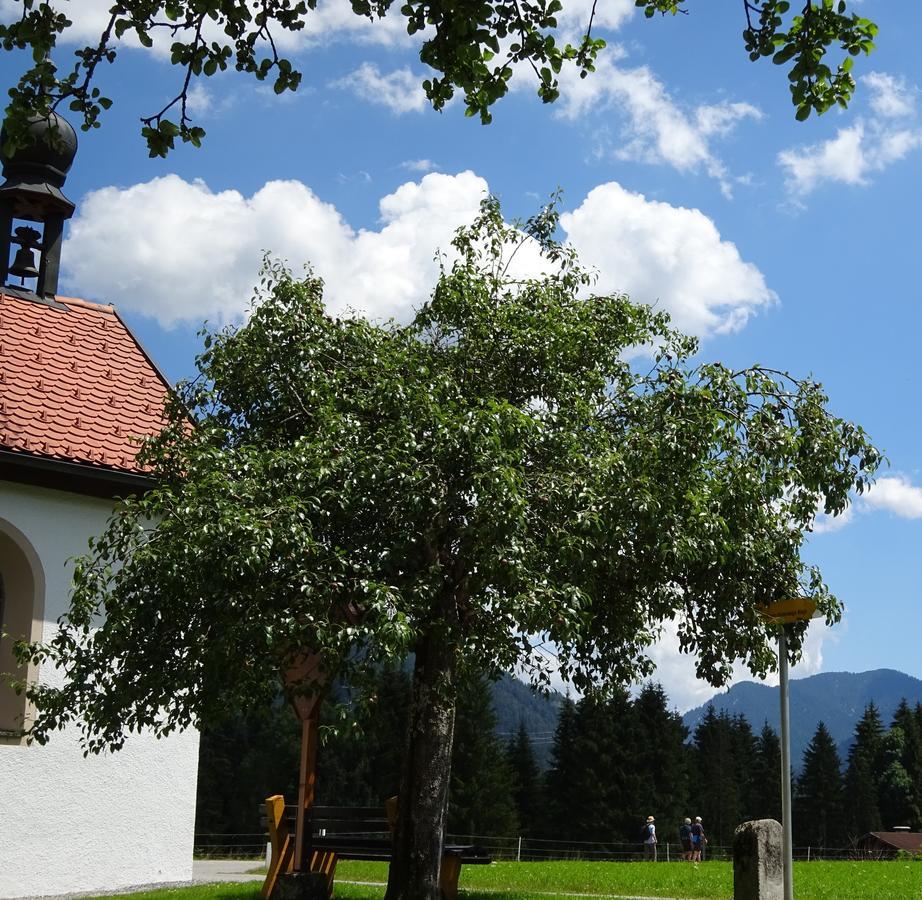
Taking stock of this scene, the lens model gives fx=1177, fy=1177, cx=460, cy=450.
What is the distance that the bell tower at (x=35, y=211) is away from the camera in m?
18.0

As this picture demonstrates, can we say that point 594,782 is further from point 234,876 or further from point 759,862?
point 759,862

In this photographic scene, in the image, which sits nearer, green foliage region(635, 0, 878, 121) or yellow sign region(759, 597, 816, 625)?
green foliage region(635, 0, 878, 121)

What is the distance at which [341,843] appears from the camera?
43.4 feet

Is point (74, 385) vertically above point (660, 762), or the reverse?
point (74, 385)

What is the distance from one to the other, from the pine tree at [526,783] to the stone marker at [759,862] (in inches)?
2056

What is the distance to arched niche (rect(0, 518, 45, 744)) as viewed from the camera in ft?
44.8

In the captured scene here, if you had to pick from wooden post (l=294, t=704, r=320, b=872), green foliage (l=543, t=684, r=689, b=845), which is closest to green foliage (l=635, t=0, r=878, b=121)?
wooden post (l=294, t=704, r=320, b=872)

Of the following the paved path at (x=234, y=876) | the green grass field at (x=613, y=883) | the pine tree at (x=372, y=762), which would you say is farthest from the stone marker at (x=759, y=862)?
the pine tree at (x=372, y=762)

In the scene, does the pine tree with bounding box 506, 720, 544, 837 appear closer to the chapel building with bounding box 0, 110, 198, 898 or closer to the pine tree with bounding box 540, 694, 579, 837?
the pine tree with bounding box 540, 694, 579, 837

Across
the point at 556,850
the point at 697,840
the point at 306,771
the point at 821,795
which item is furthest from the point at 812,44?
the point at 821,795

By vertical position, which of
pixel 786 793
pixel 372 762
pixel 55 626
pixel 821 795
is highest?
pixel 55 626

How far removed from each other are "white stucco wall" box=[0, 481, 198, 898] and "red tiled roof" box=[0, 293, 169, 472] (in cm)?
64

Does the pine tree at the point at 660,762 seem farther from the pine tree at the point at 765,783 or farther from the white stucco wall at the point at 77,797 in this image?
the white stucco wall at the point at 77,797

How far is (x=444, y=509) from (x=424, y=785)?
11.4ft
